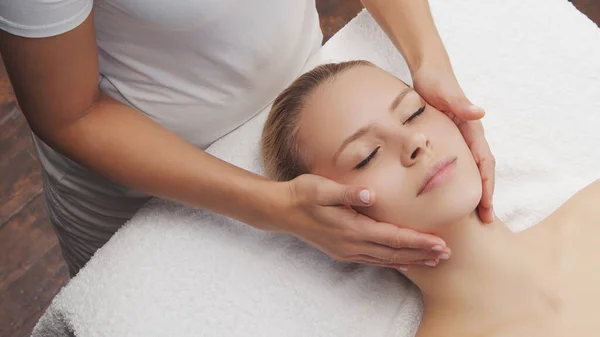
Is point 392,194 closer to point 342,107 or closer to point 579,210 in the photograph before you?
point 342,107

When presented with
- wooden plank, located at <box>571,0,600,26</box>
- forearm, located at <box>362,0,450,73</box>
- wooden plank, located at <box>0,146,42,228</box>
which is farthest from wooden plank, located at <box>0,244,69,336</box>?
wooden plank, located at <box>571,0,600,26</box>

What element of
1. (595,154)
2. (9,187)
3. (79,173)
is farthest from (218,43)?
(9,187)

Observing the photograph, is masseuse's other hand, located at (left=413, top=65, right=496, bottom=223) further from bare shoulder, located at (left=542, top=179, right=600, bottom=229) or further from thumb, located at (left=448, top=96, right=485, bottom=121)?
bare shoulder, located at (left=542, top=179, right=600, bottom=229)

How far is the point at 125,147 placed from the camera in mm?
965

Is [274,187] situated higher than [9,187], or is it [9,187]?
[274,187]

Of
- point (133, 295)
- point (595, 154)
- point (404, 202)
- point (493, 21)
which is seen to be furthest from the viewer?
point (493, 21)

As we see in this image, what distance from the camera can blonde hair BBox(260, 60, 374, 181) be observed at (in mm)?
1045

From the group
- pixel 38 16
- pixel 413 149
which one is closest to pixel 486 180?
pixel 413 149

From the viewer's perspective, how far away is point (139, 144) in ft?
3.18

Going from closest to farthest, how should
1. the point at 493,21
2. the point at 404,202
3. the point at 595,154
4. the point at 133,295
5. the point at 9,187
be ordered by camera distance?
the point at 404,202, the point at 133,295, the point at 595,154, the point at 493,21, the point at 9,187

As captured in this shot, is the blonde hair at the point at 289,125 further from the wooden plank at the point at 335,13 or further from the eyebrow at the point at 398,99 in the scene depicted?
the wooden plank at the point at 335,13

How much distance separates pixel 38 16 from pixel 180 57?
9.8 inches

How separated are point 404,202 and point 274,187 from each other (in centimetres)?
19

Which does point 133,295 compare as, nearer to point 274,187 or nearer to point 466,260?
A: point 274,187
